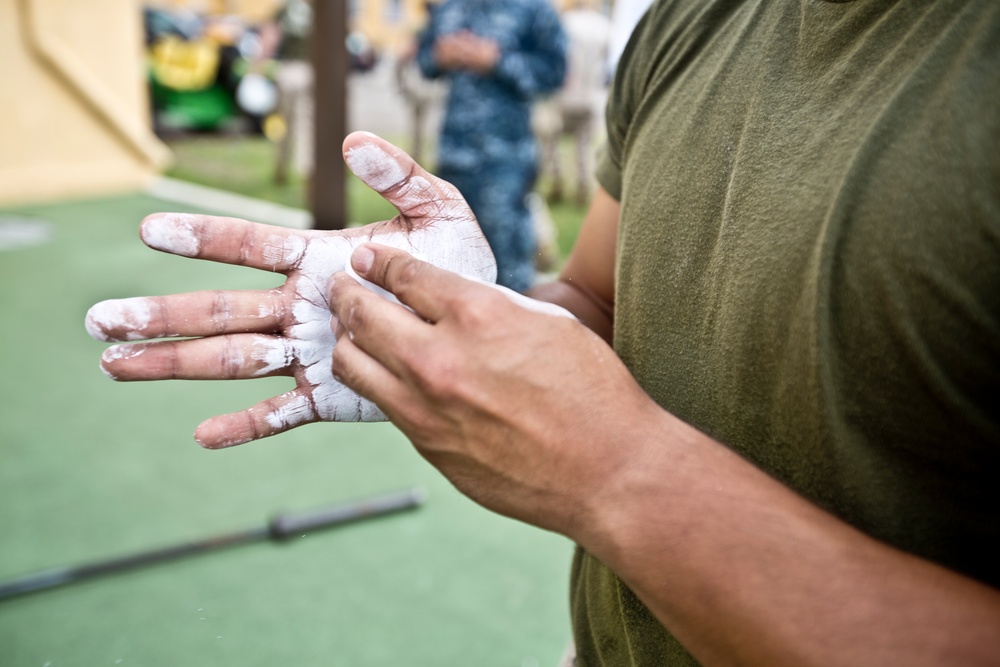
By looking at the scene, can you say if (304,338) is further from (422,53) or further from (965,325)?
(422,53)

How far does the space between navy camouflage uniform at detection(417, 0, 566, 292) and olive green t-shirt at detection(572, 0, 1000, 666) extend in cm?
296

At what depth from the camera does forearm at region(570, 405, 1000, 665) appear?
1.85 feet

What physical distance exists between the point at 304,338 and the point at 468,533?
5.99ft

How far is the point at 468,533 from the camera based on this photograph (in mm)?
2639

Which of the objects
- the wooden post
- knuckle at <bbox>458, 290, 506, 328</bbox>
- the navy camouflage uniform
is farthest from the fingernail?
the navy camouflage uniform

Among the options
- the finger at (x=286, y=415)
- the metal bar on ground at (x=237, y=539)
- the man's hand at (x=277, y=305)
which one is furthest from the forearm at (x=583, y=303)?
the metal bar on ground at (x=237, y=539)

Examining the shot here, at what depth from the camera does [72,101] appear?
279 inches

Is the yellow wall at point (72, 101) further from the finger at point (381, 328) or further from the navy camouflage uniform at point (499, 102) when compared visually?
the finger at point (381, 328)

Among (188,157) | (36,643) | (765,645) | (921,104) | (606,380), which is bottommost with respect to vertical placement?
(188,157)

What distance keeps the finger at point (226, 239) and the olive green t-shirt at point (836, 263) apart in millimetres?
402

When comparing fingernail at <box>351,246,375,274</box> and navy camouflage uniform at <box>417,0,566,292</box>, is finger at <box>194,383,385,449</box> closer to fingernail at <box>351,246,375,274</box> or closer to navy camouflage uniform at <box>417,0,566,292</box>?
fingernail at <box>351,246,375,274</box>

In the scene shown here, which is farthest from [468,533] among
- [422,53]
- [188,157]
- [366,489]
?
[188,157]

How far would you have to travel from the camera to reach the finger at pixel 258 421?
895 mm

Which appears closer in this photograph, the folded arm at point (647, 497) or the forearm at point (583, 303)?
the folded arm at point (647, 497)
